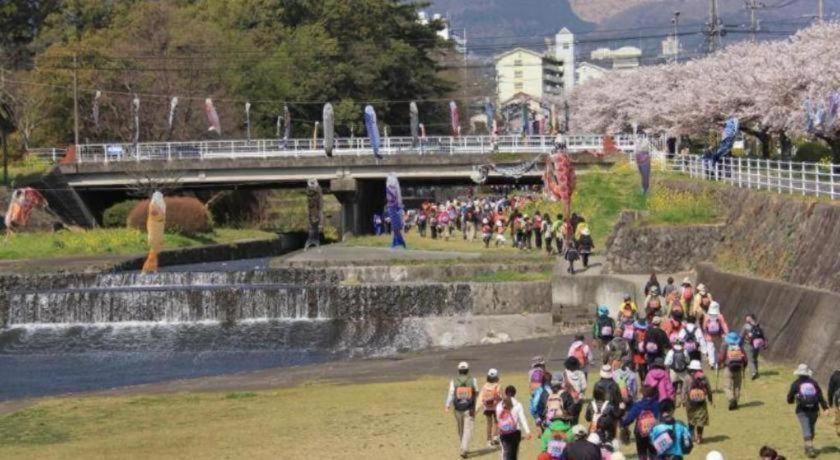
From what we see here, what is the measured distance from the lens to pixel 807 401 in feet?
62.2

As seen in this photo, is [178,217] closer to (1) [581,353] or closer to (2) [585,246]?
(2) [585,246]

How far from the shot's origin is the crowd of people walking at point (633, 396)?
16125 millimetres

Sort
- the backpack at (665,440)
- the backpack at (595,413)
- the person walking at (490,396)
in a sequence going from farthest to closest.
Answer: the person walking at (490,396), the backpack at (595,413), the backpack at (665,440)

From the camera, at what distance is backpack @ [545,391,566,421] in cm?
1788

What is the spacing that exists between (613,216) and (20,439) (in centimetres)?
3263

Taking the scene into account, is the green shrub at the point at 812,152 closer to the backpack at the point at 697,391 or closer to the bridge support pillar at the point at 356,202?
the bridge support pillar at the point at 356,202

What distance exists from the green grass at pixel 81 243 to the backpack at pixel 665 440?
44.0 m

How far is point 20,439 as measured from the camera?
82.8ft

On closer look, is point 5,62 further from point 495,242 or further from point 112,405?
point 112,405

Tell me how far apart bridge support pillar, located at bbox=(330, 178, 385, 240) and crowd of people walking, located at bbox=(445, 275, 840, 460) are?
1728 inches

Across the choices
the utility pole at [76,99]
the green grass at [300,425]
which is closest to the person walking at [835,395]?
the green grass at [300,425]

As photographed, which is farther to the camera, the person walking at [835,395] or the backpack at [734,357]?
the backpack at [734,357]

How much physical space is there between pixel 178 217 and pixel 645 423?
50.5 meters

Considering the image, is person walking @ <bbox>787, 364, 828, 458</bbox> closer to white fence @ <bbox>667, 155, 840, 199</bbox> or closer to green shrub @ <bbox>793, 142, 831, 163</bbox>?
white fence @ <bbox>667, 155, 840, 199</bbox>
